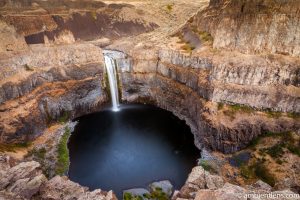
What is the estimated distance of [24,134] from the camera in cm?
4881

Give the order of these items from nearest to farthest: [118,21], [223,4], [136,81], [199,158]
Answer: [199,158]
[223,4]
[136,81]
[118,21]

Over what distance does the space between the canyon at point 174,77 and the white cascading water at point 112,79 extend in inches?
37.3

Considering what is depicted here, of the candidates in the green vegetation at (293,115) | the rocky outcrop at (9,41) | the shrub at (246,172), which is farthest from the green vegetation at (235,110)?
the rocky outcrop at (9,41)

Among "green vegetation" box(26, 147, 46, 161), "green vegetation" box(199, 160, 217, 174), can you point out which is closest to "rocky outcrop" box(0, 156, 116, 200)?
Answer: "green vegetation" box(26, 147, 46, 161)

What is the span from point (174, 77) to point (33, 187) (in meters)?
37.3

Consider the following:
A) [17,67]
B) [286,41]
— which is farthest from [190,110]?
[17,67]

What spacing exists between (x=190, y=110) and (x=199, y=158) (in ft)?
38.6

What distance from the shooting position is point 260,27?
48.7 meters

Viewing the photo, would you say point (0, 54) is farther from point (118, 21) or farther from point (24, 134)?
point (118, 21)

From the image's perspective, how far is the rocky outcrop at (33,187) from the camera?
30.1m

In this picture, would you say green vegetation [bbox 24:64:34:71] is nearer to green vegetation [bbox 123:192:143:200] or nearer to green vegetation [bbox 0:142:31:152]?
green vegetation [bbox 0:142:31:152]

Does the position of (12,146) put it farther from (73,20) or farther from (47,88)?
(73,20)

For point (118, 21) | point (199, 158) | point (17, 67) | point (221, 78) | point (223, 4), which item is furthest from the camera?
point (118, 21)

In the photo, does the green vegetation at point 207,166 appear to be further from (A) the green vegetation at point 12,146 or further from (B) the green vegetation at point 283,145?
(A) the green vegetation at point 12,146
